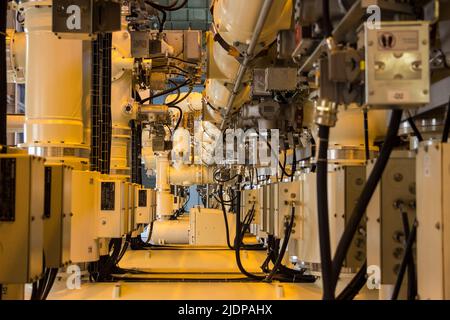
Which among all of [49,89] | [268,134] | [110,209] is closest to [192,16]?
[268,134]

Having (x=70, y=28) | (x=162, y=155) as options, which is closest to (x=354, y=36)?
(x=70, y=28)

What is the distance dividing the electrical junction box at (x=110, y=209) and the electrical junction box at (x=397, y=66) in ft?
7.54

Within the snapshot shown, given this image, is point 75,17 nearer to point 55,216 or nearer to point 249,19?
point 249,19

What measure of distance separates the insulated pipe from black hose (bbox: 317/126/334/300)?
183 cm

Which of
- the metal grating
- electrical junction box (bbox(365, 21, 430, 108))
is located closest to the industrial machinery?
electrical junction box (bbox(365, 21, 430, 108))

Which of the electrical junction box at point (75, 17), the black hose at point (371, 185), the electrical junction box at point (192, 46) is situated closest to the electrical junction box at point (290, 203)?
the electrical junction box at point (75, 17)

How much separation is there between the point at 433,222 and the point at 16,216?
3.59ft

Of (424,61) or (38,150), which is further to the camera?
(38,150)

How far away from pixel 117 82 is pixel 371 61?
12.9ft

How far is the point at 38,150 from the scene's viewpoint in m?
2.87

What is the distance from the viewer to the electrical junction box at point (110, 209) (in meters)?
3.36

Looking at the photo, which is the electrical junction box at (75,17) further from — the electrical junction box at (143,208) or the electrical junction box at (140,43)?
the electrical junction box at (143,208)
